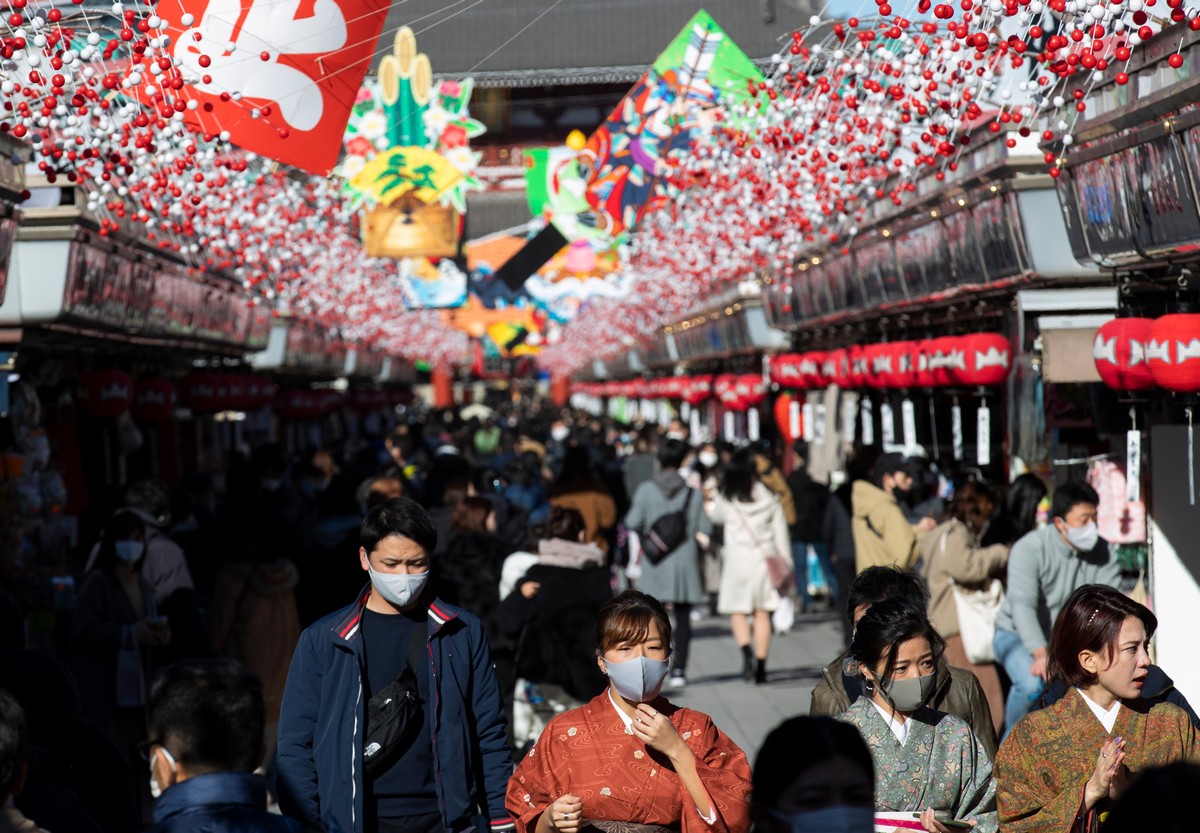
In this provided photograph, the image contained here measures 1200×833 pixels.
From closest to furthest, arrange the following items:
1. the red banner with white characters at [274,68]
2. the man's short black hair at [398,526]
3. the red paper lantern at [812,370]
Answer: the man's short black hair at [398,526], the red banner with white characters at [274,68], the red paper lantern at [812,370]

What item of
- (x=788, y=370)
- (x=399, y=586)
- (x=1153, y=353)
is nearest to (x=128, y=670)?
(x=399, y=586)

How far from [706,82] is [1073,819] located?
893 centimetres

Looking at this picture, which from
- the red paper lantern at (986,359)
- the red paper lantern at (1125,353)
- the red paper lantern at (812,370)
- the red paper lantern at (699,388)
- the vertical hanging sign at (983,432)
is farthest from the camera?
the red paper lantern at (699,388)

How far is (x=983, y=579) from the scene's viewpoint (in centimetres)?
811

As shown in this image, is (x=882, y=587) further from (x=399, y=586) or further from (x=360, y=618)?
(x=360, y=618)

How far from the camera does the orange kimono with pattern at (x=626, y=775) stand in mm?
4094

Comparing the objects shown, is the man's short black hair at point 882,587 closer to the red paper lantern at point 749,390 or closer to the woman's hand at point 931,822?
the woman's hand at point 931,822

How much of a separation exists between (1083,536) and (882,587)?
2.65 metres

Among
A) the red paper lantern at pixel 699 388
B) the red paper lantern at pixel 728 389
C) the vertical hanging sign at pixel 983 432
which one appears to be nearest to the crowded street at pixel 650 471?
the vertical hanging sign at pixel 983 432

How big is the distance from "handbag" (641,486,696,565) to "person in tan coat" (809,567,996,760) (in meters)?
5.90

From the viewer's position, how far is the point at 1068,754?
413 centimetres

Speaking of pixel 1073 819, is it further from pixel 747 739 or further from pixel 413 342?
pixel 413 342

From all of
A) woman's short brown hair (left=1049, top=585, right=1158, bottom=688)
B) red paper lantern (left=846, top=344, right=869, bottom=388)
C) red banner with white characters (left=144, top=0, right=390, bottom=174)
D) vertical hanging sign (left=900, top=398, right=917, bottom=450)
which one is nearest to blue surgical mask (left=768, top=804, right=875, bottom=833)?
woman's short brown hair (left=1049, top=585, right=1158, bottom=688)

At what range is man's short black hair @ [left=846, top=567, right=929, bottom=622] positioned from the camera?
4980mm
